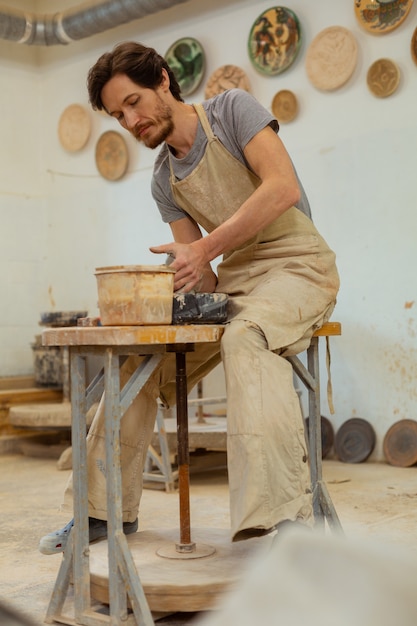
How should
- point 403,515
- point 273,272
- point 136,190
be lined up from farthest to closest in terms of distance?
point 136,190 → point 403,515 → point 273,272

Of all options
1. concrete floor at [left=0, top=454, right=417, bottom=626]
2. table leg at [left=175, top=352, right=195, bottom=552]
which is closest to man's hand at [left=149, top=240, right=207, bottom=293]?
table leg at [left=175, top=352, right=195, bottom=552]

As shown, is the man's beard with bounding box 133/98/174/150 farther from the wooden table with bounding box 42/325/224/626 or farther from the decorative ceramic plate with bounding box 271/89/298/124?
the decorative ceramic plate with bounding box 271/89/298/124

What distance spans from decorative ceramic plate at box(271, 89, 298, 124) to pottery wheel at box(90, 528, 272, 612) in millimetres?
3497

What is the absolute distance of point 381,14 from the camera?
16.7 feet

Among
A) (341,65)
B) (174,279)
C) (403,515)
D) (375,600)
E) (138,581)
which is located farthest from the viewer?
(341,65)

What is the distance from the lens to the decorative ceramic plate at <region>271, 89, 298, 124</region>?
5539 mm

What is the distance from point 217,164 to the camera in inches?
106

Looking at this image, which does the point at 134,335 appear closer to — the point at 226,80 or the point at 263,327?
the point at 263,327

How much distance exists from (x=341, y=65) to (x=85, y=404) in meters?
3.67

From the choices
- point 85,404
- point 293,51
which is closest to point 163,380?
point 85,404

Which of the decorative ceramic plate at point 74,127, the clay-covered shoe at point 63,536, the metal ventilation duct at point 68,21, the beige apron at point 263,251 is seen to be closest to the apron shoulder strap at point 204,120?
the beige apron at point 263,251

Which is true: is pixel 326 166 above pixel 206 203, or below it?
above

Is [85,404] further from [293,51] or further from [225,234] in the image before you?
[293,51]

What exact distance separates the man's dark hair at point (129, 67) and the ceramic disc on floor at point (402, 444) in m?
3.10
